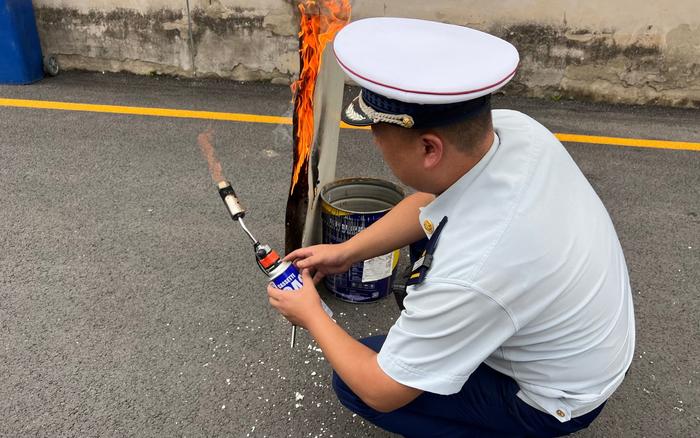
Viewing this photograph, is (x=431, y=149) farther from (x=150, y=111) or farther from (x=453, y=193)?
(x=150, y=111)

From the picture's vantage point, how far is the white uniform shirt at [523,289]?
135cm

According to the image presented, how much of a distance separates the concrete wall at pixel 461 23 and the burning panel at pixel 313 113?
284cm

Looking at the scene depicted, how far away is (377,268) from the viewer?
265 centimetres

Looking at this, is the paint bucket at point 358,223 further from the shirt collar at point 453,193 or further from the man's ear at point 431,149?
the man's ear at point 431,149

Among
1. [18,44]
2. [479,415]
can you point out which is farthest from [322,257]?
[18,44]

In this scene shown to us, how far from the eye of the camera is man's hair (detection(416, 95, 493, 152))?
139cm

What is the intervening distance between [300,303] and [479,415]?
0.64m

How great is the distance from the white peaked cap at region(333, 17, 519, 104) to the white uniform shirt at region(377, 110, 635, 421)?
23cm

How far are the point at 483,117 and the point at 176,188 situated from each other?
271cm


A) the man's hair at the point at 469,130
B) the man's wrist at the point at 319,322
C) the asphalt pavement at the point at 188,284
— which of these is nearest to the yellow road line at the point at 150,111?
the asphalt pavement at the point at 188,284

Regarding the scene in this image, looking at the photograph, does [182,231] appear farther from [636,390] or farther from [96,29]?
[96,29]

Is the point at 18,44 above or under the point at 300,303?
under

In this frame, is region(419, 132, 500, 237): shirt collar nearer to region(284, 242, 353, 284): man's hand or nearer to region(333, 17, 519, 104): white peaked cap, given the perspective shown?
region(333, 17, 519, 104): white peaked cap

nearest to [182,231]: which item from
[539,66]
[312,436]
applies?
[312,436]
